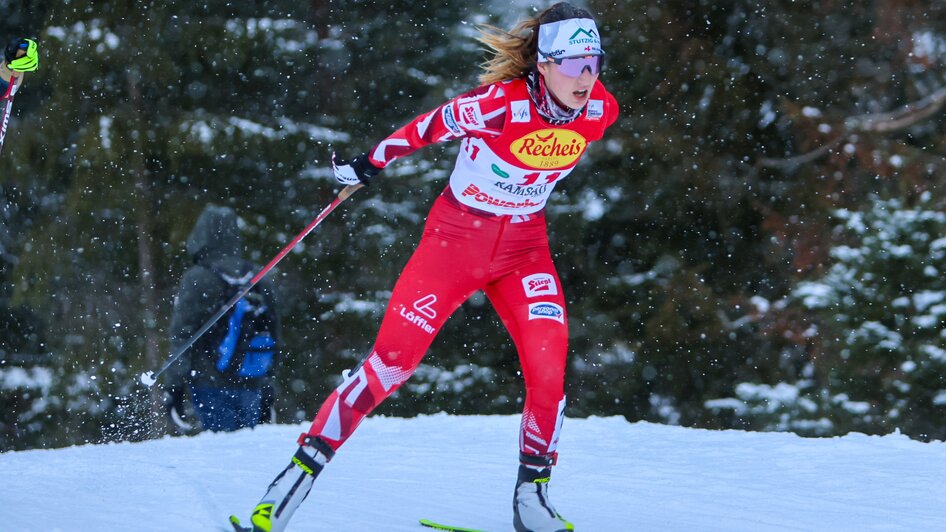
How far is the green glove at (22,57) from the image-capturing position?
3.75 metres

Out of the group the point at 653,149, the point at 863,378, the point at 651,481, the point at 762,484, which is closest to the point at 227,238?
the point at 651,481

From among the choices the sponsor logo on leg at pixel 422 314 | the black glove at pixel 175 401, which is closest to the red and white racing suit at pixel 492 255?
the sponsor logo on leg at pixel 422 314

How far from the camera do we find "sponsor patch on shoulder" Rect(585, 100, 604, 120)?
11.9 ft

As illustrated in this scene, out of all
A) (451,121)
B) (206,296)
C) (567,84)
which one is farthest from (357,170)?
(206,296)

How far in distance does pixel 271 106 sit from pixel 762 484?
10333 mm

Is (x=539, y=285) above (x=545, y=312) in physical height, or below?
above

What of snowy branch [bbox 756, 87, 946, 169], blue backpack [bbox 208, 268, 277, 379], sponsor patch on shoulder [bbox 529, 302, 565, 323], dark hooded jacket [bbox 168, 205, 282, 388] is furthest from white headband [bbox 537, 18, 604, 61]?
snowy branch [bbox 756, 87, 946, 169]

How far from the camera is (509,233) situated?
12.0 feet

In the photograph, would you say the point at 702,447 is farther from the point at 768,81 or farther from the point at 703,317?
the point at 768,81

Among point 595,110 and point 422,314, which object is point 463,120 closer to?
point 595,110

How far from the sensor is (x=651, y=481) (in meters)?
4.53

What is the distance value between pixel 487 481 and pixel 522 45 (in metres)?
1.92

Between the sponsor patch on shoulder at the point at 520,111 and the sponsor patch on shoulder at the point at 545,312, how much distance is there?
2.05ft

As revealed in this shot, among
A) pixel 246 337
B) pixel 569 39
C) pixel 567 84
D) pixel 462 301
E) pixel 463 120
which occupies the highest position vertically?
pixel 569 39
